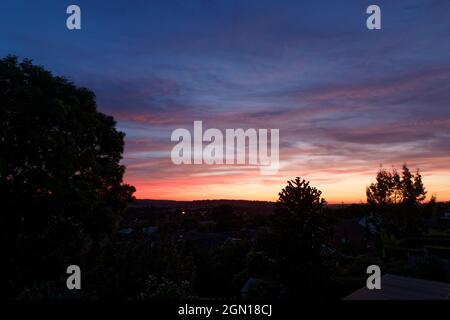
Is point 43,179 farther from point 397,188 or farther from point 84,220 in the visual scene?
point 397,188

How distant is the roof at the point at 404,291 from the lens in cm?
1269

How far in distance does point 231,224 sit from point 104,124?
65.4 m

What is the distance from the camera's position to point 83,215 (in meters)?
14.9

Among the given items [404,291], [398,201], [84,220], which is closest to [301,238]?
[404,291]

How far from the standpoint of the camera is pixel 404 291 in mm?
13820

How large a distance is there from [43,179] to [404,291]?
1492 centimetres

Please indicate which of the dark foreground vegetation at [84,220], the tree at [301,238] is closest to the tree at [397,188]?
the dark foreground vegetation at [84,220]

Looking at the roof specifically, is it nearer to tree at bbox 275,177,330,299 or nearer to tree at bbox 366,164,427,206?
tree at bbox 275,177,330,299

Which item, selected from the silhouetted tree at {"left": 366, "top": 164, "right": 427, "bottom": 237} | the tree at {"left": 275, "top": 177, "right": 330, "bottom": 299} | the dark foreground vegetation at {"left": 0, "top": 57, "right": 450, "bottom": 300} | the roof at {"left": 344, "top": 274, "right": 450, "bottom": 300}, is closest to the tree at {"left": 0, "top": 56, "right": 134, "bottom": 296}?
the dark foreground vegetation at {"left": 0, "top": 57, "right": 450, "bottom": 300}

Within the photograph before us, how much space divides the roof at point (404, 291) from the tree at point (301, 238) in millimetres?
3423

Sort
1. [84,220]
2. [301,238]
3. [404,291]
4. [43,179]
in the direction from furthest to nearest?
[301,238], [84,220], [43,179], [404,291]

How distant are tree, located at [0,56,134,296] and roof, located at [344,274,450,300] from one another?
36.3ft
